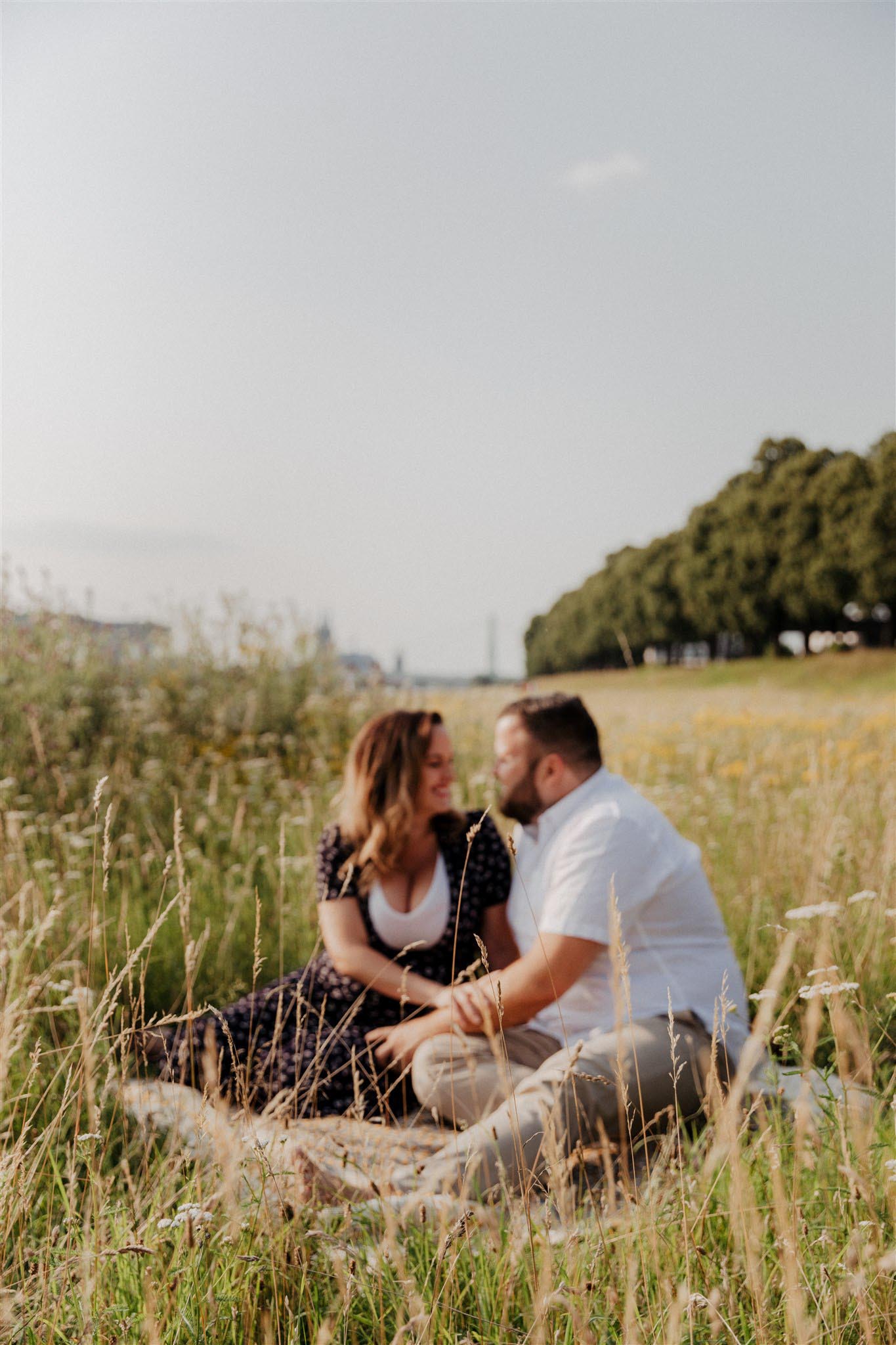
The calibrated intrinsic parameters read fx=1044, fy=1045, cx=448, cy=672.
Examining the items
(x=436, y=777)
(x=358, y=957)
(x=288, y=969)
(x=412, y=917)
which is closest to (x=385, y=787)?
(x=436, y=777)

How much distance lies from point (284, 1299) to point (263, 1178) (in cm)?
23

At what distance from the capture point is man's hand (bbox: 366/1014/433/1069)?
2.89 meters

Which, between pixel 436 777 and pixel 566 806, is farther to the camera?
pixel 436 777

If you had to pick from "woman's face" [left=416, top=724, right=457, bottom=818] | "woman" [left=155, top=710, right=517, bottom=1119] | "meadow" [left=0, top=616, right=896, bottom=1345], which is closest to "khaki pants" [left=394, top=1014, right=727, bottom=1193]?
"meadow" [left=0, top=616, right=896, bottom=1345]

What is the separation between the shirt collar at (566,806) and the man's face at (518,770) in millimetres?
47

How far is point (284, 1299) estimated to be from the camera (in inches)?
64.0

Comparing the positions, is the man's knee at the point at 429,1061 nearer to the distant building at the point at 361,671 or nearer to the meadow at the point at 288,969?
the meadow at the point at 288,969

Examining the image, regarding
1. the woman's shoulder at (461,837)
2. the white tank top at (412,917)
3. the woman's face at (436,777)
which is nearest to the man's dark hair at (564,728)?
the woman's face at (436,777)

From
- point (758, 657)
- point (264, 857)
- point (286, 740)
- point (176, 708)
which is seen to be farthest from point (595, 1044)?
point (758, 657)

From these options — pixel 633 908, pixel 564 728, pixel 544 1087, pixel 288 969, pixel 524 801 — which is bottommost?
pixel 288 969

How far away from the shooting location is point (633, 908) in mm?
2805

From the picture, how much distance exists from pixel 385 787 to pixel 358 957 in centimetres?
53

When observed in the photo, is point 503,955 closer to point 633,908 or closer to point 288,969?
point 633,908

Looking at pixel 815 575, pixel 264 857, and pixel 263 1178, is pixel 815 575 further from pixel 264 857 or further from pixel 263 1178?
pixel 263 1178
